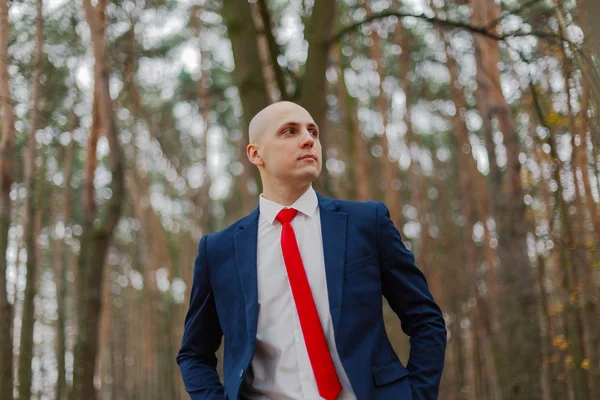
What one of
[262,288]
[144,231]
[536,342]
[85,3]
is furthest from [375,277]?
[144,231]

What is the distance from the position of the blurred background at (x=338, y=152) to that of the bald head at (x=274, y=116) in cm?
90

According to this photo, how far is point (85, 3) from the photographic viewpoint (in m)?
7.42

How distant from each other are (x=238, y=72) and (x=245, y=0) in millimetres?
585

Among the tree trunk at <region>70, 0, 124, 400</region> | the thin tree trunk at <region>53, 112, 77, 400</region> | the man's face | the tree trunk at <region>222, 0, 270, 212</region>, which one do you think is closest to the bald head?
the man's face

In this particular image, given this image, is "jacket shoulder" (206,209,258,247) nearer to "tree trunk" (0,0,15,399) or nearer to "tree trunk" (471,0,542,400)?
"tree trunk" (0,0,15,399)

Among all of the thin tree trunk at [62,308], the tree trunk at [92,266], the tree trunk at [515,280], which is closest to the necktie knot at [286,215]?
the tree trunk at [515,280]

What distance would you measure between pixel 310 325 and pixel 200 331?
1.68 ft

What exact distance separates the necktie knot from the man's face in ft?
0.31

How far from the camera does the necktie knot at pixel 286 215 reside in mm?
2410

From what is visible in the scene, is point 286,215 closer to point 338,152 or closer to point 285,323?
point 285,323

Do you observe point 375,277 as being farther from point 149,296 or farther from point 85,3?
point 149,296

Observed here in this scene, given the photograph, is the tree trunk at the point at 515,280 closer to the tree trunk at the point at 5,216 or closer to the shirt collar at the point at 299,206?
the tree trunk at the point at 5,216

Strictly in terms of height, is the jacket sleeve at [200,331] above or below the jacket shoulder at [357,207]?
below

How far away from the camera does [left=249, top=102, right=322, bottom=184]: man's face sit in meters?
2.42
